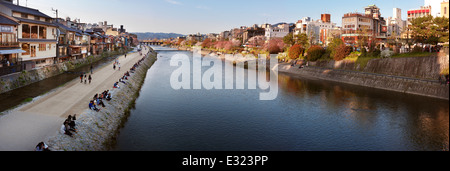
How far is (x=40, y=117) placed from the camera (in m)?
16.0

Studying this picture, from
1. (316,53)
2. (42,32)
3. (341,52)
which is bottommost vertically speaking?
(341,52)

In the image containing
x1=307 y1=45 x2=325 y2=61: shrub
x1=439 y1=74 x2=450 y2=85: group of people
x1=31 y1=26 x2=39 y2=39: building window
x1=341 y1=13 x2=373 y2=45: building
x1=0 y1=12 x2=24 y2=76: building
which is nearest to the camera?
x1=439 y1=74 x2=450 y2=85: group of people

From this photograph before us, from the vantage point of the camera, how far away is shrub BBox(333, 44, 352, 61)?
4506 cm

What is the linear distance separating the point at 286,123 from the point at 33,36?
104 feet

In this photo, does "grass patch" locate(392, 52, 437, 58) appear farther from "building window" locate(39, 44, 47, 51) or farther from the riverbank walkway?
"building window" locate(39, 44, 47, 51)

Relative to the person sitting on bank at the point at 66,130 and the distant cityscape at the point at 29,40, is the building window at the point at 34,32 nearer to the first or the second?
the distant cityscape at the point at 29,40

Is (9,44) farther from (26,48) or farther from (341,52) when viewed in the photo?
(341,52)

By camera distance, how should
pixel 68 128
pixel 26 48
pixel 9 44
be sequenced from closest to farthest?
pixel 68 128
pixel 9 44
pixel 26 48

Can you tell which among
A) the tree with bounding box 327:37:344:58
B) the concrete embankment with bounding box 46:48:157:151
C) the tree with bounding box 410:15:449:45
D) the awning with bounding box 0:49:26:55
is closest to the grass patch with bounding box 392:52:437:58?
the tree with bounding box 410:15:449:45

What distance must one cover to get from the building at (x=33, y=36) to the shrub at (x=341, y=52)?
139 feet

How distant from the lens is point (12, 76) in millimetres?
25703

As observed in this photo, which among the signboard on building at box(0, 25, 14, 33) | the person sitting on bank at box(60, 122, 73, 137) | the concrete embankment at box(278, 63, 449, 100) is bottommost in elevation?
the person sitting on bank at box(60, 122, 73, 137)

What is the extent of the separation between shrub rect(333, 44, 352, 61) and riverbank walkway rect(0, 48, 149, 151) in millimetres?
37051

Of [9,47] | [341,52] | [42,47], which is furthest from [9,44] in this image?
[341,52]
